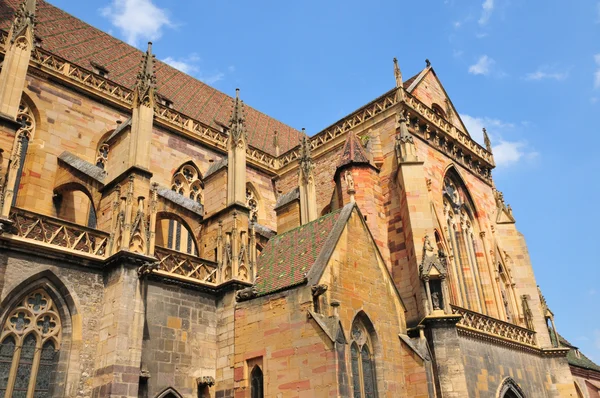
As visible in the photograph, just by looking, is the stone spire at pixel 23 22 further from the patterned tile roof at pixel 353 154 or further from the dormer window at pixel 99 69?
the patterned tile roof at pixel 353 154

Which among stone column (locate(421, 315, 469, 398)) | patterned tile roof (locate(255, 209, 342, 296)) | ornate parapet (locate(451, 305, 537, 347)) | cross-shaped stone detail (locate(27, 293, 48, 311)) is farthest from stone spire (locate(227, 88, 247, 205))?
ornate parapet (locate(451, 305, 537, 347))

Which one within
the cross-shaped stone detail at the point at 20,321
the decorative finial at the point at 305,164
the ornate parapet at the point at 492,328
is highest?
the decorative finial at the point at 305,164

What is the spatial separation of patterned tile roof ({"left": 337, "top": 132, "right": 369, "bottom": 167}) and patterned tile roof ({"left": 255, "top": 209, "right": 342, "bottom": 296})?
165 inches

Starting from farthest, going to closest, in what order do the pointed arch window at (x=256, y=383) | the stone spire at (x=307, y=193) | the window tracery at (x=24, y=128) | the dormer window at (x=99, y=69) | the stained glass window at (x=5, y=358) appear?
the dormer window at (x=99, y=69), the stone spire at (x=307, y=193), the window tracery at (x=24, y=128), the pointed arch window at (x=256, y=383), the stained glass window at (x=5, y=358)

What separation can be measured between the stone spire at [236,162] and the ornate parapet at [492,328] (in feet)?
22.1

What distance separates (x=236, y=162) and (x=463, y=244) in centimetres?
918

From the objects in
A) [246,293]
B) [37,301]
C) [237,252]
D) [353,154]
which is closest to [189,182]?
[353,154]

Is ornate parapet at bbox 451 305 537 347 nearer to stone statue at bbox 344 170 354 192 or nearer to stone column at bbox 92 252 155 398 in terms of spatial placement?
stone statue at bbox 344 170 354 192

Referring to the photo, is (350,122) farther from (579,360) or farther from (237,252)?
(579,360)

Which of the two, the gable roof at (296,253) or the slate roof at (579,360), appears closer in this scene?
the gable roof at (296,253)

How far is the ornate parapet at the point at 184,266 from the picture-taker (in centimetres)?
1231

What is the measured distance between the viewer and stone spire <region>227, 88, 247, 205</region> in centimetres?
1444

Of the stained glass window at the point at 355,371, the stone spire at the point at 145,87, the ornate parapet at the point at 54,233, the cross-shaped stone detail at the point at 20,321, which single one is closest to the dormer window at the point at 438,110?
the stone spire at the point at 145,87

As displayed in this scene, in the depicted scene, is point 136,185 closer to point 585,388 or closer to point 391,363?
point 391,363
